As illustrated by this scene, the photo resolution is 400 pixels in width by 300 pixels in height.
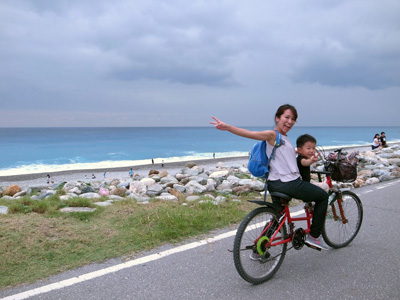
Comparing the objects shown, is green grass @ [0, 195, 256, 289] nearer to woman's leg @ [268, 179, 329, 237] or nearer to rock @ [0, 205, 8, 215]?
rock @ [0, 205, 8, 215]

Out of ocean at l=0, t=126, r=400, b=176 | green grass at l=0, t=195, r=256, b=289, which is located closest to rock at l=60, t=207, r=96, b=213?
green grass at l=0, t=195, r=256, b=289

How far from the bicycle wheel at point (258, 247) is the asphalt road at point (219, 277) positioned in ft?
0.42

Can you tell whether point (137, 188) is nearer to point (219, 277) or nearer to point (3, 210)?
point (3, 210)

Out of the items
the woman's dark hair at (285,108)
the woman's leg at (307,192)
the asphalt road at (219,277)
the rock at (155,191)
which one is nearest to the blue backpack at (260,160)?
the woman's leg at (307,192)

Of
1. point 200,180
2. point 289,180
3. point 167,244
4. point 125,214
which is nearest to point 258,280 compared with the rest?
point 289,180

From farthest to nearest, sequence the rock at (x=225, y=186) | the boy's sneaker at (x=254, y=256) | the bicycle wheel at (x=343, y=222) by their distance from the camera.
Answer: the rock at (x=225, y=186) < the bicycle wheel at (x=343, y=222) < the boy's sneaker at (x=254, y=256)

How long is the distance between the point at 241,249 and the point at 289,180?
92 centimetres

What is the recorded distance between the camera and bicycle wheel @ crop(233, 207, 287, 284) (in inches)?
120

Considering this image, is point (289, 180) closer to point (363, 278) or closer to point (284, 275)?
point (284, 275)

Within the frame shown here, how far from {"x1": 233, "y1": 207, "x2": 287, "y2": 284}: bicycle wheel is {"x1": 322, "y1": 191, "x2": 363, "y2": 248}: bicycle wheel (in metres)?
0.96

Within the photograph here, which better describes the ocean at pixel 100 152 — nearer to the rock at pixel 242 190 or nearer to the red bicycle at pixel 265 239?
the rock at pixel 242 190

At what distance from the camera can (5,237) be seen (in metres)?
3.88

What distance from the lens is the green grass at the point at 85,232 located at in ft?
11.3

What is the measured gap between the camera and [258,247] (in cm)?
323
